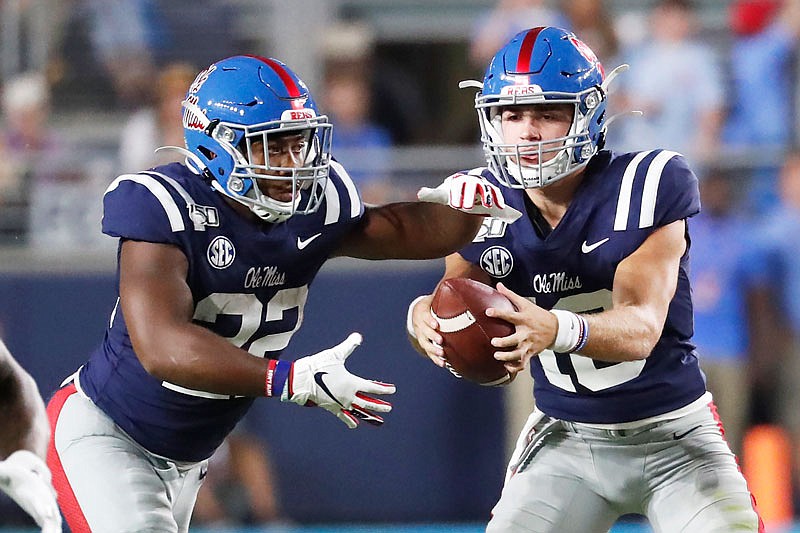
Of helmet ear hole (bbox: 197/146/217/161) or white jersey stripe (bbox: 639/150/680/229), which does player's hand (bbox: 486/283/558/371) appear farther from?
helmet ear hole (bbox: 197/146/217/161)

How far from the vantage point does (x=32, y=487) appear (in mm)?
2916

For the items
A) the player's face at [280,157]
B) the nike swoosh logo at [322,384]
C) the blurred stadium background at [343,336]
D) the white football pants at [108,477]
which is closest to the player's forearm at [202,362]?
the nike swoosh logo at [322,384]

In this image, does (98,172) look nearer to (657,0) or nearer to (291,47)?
(291,47)

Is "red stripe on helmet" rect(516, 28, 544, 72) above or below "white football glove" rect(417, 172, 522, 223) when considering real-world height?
above

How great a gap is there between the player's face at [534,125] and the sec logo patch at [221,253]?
0.81m

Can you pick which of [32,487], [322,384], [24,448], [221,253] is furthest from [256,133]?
[32,487]

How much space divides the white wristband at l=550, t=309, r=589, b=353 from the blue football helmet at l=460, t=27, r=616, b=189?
0.54 m

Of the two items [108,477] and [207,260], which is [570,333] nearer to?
[207,260]

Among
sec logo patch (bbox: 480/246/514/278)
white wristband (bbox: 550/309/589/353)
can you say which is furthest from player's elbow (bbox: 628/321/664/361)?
sec logo patch (bbox: 480/246/514/278)

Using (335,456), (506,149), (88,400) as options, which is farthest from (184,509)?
(335,456)

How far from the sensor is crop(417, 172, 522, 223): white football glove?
3709 mm

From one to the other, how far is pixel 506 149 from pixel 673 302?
0.63 metres

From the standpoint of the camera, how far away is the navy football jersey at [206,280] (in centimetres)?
358

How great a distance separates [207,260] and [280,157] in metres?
0.35
